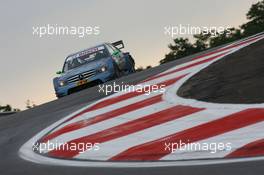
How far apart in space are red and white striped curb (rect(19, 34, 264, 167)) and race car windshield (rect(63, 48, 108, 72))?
25.6 feet

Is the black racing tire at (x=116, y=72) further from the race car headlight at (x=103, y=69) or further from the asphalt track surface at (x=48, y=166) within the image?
→ the asphalt track surface at (x=48, y=166)

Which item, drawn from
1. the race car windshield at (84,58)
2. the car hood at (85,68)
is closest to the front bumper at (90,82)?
the car hood at (85,68)

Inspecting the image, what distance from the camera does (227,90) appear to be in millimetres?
7465

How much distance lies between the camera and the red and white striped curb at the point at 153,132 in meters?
5.36

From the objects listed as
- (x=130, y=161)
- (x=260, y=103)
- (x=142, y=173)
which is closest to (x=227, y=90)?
(x=260, y=103)

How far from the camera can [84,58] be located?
16938 millimetres

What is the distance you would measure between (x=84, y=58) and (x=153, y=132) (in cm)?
1058

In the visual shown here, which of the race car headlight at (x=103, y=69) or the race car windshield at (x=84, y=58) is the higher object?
the race car windshield at (x=84, y=58)

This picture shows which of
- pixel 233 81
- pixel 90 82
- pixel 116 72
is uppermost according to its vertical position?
pixel 233 81

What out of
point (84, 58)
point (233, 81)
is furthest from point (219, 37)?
point (233, 81)

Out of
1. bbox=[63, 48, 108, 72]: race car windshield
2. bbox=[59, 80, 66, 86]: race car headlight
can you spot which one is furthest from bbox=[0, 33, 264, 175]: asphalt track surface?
bbox=[63, 48, 108, 72]: race car windshield

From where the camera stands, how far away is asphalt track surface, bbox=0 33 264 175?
4723 millimetres

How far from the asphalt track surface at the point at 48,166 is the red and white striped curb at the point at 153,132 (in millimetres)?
160

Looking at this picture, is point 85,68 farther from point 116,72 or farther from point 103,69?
point 116,72
